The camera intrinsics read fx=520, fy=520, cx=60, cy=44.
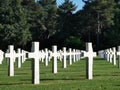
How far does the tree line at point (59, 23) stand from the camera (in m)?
82.2

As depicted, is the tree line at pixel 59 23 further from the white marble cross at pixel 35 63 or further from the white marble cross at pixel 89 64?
the white marble cross at pixel 35 63

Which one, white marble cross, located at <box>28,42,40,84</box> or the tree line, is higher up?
the tree line

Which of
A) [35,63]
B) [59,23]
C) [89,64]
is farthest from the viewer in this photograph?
[59,23]

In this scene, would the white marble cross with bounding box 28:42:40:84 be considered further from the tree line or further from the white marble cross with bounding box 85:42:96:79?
the tree line

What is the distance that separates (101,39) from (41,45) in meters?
11.0

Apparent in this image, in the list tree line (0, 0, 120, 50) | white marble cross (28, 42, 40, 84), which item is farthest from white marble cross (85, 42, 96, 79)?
tree line (0, 0, 120, 50)

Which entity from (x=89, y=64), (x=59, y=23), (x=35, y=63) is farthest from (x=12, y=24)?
(x=35, y=63)

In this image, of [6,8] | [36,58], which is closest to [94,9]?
[6,8]

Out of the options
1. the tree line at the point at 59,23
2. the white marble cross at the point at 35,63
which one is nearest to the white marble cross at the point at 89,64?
the white marble cross at the point at 35,63

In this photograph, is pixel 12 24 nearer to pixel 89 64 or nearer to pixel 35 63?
pixel 89 64

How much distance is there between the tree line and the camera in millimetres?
82188

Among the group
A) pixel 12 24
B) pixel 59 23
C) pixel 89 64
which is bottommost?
pixel 89 64

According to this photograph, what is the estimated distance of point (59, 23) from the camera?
326ft

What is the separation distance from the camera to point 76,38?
297ft
